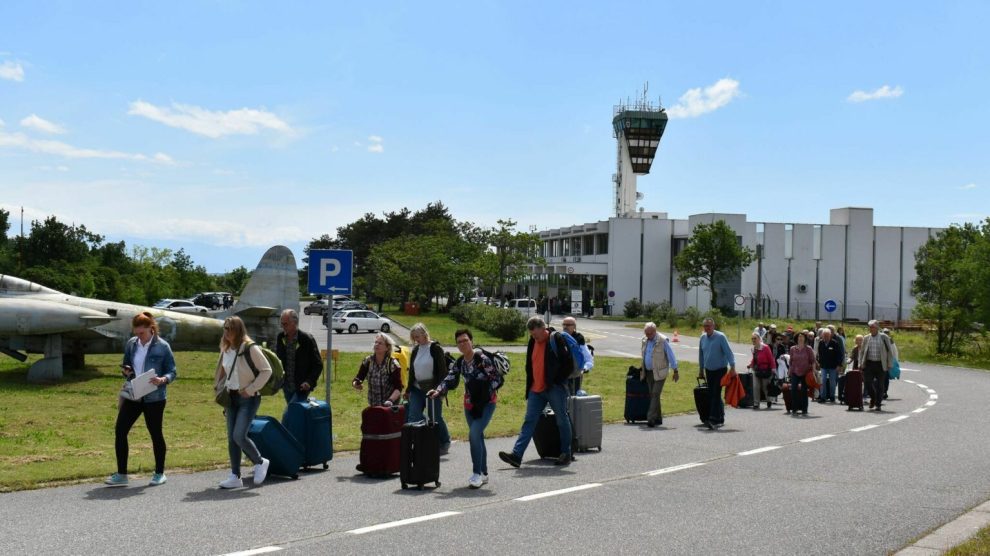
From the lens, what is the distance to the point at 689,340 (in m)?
48.6

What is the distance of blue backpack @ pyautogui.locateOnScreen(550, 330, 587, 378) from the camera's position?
10.5 meters

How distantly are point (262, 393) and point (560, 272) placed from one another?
80789 mm

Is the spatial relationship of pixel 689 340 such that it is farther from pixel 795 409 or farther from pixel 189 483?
pixel 189 483

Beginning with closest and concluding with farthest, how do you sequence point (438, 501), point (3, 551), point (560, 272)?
1. point (3, 551)
2. point (438, 501)
3. point (560, 272)

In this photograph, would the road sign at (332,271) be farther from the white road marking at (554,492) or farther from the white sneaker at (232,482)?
the white road marking at (554,492)

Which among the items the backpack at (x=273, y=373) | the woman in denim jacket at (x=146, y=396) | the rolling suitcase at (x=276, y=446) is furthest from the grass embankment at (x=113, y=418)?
the backpack at (x=273, y=373)

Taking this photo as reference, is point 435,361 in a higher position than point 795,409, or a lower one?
higher

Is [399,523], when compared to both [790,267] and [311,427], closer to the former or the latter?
[311,427]

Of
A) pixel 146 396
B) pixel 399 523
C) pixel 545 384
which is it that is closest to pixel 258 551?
pixel 399 523

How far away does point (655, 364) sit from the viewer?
575 inches

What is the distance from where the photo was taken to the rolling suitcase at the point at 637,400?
15281mm

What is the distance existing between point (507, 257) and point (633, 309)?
1204 cm

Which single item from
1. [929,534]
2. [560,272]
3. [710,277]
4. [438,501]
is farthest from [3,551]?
[560,272]

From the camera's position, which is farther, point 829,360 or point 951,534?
point 829,360
